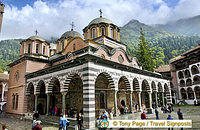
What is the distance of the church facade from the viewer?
1088cm

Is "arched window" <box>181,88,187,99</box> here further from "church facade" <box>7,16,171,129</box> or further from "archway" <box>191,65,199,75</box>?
"church facade" <box>7,16,171,129</box>

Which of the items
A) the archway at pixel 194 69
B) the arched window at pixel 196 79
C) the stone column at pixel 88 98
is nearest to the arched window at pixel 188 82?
the arched window at pixel 196 79

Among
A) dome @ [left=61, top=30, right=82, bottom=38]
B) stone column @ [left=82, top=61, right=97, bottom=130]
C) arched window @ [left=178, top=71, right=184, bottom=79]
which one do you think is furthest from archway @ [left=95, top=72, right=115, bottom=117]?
arched window @ [left=178, top=71, right=184, bottom=79]

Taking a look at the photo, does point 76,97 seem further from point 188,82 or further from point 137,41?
point 137,41

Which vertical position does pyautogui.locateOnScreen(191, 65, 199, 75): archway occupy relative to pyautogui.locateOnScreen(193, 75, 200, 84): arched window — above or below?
above

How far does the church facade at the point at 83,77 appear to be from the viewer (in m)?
10.9

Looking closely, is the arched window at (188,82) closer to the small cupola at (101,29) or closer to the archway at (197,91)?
the archway at (197,91)

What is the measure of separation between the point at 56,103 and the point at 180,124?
1377 cm

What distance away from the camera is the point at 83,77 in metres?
10.5

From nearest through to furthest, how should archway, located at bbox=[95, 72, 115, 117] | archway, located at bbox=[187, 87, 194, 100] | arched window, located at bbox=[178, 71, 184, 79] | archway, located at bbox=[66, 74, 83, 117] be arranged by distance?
archway, located at bbox=[95, 72, 115, 117] < archway, located at bbox=[66, 74, 83, 117] < archway, located at bbox=[187, 87, 194, 100] < arched window, located at bbox=[178, 71, 184, 79]

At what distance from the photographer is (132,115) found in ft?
44.5

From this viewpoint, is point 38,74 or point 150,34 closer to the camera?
point 38,74

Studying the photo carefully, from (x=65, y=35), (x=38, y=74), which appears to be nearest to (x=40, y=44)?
(x=65, y=35)

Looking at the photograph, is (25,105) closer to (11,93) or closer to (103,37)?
(11,93)
